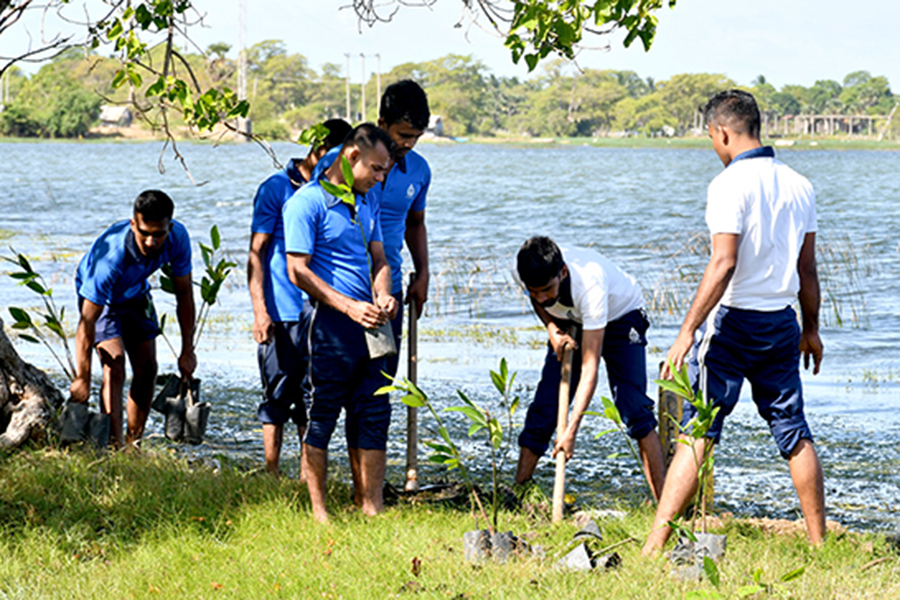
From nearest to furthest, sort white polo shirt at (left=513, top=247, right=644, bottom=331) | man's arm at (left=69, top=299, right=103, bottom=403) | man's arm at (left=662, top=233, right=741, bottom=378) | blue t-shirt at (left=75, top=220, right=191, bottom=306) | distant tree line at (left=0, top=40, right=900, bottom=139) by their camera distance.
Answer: man's arm at (left=662, top=233, right=741, bottom=378) → white polo shirt at (left=513, top=247, right=644, bottom=331) → man's arm at (left=69, top=299, right=103, bottom=403) → blue t-shirt at (left=75, top=220, right=191, bottom=306) → distant tree line at (left=0, top=40, right=900, bottom=139)

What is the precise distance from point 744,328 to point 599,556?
1.06 metres

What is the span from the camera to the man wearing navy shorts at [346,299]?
14.2ft

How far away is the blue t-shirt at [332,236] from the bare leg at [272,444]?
3.52 ft

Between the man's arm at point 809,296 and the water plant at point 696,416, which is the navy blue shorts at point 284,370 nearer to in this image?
the water plant at point 696,416

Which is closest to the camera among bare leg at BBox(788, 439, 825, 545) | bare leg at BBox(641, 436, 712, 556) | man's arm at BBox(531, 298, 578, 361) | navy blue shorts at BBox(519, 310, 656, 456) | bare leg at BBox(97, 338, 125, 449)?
bare leg at BBox(641, 436, 712, 556)

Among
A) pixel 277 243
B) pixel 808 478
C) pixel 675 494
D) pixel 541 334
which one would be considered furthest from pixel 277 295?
pixel 541 334

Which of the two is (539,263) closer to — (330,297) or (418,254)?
(330,297)

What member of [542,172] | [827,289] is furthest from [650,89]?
[827,289]

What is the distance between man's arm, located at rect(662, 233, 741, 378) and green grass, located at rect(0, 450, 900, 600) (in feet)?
2.77

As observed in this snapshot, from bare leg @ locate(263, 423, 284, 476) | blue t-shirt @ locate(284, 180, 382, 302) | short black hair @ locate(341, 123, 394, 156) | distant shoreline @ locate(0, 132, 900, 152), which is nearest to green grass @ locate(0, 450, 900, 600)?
bare leg @ locate(263, 423, 284, 476)

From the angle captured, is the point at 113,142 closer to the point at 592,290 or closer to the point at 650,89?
the point at 650,89

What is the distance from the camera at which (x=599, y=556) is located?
3.90 metres

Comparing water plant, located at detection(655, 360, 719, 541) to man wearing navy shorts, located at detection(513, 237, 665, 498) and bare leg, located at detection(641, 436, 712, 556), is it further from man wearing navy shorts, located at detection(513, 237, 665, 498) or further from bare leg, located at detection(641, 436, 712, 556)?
man wearing navy shorts, located at detection(513, 237, 665, 498)

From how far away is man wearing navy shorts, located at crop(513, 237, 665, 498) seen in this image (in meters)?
4.43
